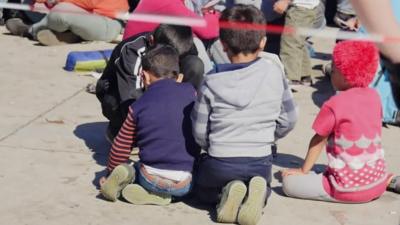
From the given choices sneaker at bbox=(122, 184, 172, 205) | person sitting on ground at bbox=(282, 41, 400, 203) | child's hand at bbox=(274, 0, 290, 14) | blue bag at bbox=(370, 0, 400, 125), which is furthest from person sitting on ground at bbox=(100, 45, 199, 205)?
child's hand at bbox=(274, 0, 290, 14)

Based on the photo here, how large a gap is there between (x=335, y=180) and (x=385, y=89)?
1.85 m

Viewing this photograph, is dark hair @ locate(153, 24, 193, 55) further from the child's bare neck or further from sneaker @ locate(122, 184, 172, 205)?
sneaker @ locate(122, 184, 172, 205)

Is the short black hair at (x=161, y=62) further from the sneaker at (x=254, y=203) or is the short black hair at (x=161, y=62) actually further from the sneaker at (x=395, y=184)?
the sneaker at (x=395, y=184)

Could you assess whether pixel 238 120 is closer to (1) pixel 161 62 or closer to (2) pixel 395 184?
(1) pixel 161 62

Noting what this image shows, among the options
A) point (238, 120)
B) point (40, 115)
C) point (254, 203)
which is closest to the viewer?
point (254, 203)

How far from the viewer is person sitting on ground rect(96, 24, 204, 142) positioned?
494 cm

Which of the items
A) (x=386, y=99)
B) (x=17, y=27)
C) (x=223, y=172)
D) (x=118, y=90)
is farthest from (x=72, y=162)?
(x=17, y=27)

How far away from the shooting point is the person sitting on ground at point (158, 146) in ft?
14.5

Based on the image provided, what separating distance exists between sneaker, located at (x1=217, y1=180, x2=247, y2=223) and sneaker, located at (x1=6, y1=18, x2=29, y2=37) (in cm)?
512

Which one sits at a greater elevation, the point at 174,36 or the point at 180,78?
the point at 174,36

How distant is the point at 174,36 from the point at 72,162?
3.17ft

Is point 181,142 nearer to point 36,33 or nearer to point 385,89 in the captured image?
point 385,89

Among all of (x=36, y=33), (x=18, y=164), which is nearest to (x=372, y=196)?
(x=18, y=164)

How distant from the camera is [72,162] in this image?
5.09 metres
